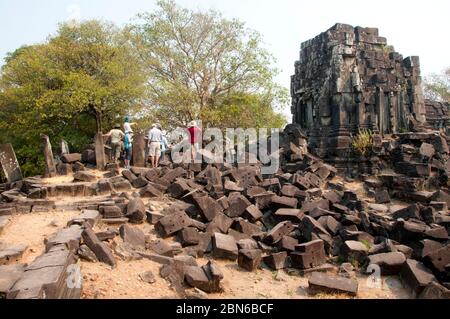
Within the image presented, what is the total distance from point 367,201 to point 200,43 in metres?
14.3

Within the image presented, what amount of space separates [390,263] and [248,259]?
6.69 ft

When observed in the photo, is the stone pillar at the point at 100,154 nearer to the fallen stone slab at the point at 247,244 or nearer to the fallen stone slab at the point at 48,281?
the fallen stone slab at the point at 247,244

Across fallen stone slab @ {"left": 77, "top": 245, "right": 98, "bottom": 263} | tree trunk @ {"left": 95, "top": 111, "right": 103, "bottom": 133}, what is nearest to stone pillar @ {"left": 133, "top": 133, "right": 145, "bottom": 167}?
fallen stone slab @ {"left": 77, "top": 245, "right": 98, "bottom": 263}

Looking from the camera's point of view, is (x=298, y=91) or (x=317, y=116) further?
(x=298, y=91)

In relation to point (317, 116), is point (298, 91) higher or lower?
higher

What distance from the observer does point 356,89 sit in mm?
11156

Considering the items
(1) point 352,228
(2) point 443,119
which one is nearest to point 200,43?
(2) point 443,119

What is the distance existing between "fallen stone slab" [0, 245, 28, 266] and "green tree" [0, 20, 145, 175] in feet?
44.7

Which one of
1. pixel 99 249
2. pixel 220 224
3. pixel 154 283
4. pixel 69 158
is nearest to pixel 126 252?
pixel 99 249

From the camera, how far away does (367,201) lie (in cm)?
888

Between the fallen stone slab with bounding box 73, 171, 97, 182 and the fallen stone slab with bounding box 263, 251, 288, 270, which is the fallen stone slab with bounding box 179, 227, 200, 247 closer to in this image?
the fallen stone slab with bounding box 263, 251, 288, 270

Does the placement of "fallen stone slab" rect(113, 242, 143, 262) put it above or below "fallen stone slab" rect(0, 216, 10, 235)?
below

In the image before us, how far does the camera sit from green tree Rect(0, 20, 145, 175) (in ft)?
60.0
